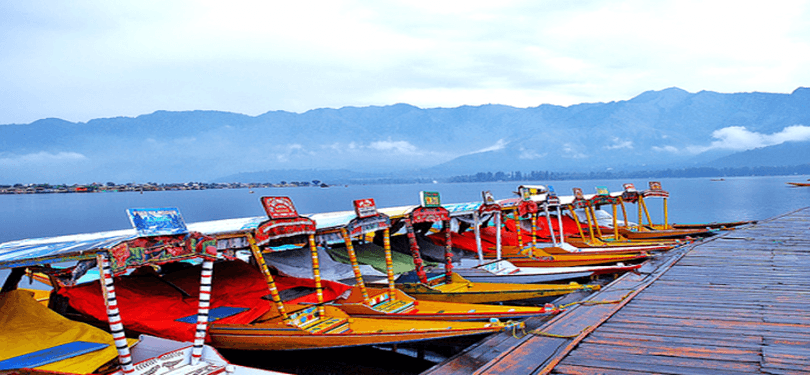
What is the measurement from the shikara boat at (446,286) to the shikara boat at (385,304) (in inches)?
45.7

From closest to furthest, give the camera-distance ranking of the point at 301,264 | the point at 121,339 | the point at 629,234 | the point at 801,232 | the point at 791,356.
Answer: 1. the point at 791,356
2. the point at 121,339
3. the point at 301,264
4. the point at 801,232
5. the point at 629,234

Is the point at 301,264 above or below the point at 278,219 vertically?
below

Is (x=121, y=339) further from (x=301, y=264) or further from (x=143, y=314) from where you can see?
(x=301, y=264)

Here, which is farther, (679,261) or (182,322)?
(679,261)

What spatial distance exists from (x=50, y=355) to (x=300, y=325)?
4.10 meters

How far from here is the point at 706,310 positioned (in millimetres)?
8250

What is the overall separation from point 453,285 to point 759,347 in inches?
335

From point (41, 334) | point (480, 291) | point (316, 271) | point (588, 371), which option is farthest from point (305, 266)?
point (588, 371)

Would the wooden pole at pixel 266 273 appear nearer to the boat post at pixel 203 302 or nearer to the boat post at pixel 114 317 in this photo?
the boat post at pixel 203 302

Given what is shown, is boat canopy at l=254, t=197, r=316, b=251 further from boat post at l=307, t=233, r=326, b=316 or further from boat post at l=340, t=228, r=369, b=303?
boat post at l=340, t=228, r=369, b=303

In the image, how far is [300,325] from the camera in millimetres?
10711

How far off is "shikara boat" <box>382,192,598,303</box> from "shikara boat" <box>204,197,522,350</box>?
271 centimetres

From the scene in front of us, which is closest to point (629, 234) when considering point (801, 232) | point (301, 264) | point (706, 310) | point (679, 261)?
point (801, 232)

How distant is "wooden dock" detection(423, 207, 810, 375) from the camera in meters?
6.02
